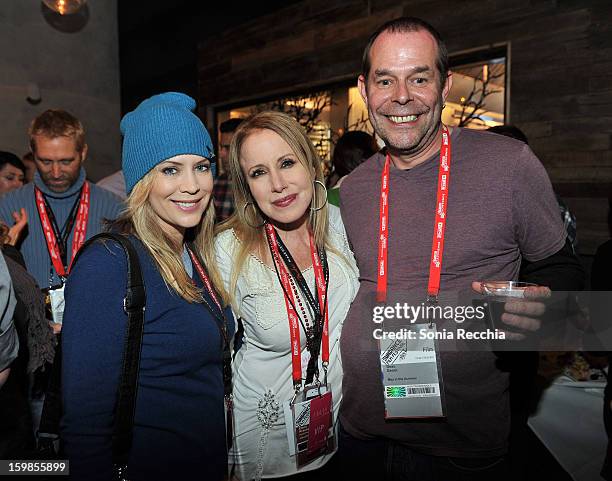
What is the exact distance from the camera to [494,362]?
4.71ft

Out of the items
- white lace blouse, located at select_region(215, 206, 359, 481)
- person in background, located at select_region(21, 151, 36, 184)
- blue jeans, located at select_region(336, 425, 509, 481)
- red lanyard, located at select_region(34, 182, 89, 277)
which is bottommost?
blue jeans, located at select_region(336, 425, 509, 481)

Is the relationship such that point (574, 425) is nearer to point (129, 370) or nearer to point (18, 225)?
point (129, 370)

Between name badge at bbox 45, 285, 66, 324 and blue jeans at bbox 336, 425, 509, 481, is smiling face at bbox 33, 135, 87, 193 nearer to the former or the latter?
name badge at bbox 45, 285, 66, 324

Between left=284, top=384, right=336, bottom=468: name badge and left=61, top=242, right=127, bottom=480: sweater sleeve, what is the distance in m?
0.59

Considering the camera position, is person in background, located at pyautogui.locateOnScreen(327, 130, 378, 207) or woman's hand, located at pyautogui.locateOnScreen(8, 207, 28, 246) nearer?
woman's hand, located at pyautogui.locateOnScreen(8, 207, 28, 246)

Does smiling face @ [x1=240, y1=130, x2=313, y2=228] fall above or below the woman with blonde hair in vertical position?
above

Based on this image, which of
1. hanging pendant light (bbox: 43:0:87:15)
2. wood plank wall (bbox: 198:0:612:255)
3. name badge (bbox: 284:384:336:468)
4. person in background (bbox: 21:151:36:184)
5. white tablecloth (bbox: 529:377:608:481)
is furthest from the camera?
hanging pendant light (bbox: 43:0:87:15)

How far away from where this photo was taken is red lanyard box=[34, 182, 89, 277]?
2477mm

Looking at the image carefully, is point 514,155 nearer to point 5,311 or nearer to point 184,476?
point 184,476

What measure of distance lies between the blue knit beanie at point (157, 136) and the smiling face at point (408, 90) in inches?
25.5

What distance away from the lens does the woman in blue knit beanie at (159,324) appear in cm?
116

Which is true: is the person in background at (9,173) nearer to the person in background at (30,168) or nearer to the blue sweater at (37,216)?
the person in background at (30,168)

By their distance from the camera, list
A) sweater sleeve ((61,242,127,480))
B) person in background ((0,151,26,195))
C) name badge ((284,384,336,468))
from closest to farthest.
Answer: sweater sleeve ((61,242,127,480))
name badge ((284,384,336,468))
person in background ((0,151,26,195))

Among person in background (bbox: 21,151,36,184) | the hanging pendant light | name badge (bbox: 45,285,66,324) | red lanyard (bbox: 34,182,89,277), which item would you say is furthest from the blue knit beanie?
the hanging pendant light
